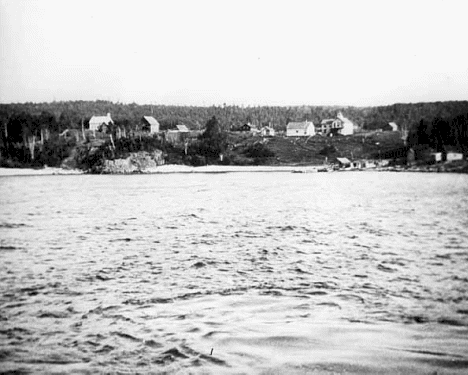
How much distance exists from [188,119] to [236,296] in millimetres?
71504

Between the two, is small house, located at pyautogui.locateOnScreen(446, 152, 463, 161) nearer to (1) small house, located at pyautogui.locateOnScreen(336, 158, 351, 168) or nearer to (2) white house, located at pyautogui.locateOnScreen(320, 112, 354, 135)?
(1) small house, located at pyautogui.locateOnScreen(336, 158, 351, 168)

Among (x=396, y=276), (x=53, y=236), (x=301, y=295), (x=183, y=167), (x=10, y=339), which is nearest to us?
(x=10, y=339)

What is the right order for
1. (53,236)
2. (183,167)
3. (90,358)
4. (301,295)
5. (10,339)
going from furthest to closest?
(183,167), (53,236), (301,295), (10,339), (90,358)

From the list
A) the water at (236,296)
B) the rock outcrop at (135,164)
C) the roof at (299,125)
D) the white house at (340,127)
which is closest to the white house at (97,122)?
the rock outcrop at (135,164)

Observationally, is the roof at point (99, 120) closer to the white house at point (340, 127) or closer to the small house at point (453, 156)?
the white house at point (340, 127)

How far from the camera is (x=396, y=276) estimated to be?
18.4 feet

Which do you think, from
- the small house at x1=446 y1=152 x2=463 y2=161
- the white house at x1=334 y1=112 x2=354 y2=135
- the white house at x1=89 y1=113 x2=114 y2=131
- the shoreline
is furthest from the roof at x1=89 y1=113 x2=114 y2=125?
the small house at x1=446 y1=152 x2=463 y2=161

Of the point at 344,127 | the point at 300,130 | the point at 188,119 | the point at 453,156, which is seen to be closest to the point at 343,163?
the point at 300,130

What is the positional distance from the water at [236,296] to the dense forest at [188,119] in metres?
2.59

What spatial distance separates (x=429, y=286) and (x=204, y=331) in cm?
274

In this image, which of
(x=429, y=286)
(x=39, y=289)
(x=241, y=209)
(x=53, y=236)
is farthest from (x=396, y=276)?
(x=241, y=209)

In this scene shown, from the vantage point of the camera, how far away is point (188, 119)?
75.0m

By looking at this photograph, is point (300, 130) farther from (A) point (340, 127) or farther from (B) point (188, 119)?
(B) point (188, 119)

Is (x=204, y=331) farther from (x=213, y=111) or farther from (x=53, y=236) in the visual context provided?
(x=213, y=111)
